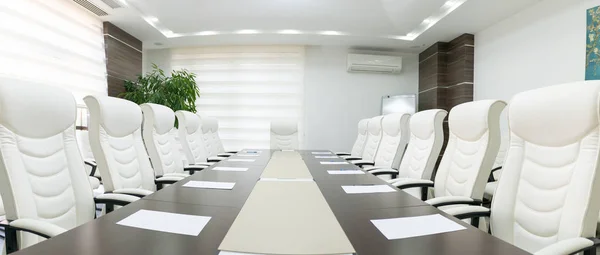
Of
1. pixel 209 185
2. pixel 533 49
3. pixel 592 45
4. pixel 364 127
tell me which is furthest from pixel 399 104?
pixel 209 185

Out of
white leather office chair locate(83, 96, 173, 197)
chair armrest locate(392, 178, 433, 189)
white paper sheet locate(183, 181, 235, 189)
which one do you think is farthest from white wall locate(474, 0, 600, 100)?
white leather office chair locate(83, 96, 173, 197)

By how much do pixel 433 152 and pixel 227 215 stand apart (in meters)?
1.82

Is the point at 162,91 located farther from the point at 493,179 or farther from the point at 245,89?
the point at 493,179

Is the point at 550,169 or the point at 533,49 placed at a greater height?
the point at 533,49

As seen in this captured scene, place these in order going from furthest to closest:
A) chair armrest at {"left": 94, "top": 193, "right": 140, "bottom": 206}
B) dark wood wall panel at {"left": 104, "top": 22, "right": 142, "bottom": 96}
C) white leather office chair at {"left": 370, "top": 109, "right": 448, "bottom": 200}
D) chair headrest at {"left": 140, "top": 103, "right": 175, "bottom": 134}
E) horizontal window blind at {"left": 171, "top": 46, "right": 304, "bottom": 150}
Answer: horizontal window blind at {"left": 171, "top": 46, "right": 304, "bottom": 150}
dark wood wall panel at {"left": 104, "top": 22, "right": 142, "bottom": 96}
chair headrest at {"left": 140, "top": 103, "right": 175, "bottom": 134}
white leather office chair at {"left": 370, "top": 109, "right": 448, "bottom": 200}
chair armrest at {"left": 94, "top": 193, "right": 140, "bottom": 206}

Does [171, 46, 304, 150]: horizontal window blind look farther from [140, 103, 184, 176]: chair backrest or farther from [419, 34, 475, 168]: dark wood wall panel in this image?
[140, 103, 184, 176]: chair backrest

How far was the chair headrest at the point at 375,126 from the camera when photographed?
3.59m

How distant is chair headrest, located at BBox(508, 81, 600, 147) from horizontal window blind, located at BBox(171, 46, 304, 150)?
197 inches

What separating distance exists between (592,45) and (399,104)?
311 centimetres

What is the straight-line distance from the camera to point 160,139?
258 centimetres

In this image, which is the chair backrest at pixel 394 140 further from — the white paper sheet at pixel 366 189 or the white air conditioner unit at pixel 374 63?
the white air conditioner unit at pixel 374 63

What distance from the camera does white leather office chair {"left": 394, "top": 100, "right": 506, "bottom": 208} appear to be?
158 cm

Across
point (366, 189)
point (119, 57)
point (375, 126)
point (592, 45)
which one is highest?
point (119, 57)

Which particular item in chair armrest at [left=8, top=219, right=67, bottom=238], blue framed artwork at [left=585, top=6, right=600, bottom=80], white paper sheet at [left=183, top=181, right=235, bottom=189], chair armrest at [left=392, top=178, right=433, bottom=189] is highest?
blue framed artwork at [left=585, top=6, right=600, bottom=80]
